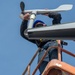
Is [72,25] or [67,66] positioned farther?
[67,66]

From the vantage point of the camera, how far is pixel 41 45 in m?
3.87

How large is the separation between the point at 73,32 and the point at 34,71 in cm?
273

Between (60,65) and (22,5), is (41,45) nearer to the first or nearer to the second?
(22,5)

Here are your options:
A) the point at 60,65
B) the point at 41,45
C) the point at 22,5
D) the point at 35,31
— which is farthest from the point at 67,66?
the point at 41,45

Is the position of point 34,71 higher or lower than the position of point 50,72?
lower

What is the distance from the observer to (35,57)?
12.8 ft

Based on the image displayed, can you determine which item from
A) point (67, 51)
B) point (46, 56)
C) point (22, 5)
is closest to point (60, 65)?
point (22, 5)

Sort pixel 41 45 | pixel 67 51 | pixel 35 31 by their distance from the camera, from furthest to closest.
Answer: pixel 41 45 → pixel 67 51 → pixel 35 31

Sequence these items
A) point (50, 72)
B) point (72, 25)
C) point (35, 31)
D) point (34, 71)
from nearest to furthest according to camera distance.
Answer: point (72, 25) < point (35, 31) < point (50, 72) < point (34, 71)

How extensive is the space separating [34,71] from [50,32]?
2.66 metres

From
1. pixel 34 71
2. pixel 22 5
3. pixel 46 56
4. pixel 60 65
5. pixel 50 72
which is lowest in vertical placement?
pixel 34 71

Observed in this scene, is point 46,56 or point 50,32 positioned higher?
point 50,32

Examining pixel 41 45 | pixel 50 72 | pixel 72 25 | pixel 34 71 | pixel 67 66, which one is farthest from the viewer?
pixel 41 45

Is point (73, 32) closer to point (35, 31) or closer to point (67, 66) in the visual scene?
point (35, 31)
